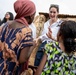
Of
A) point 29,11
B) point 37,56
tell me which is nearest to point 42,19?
point 37,56

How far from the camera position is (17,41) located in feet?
9.32

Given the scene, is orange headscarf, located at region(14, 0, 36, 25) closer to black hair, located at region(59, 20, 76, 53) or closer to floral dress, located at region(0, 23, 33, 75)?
floral dress, located at region(0, 23, 33, 75)

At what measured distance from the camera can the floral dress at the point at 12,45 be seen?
2832mm

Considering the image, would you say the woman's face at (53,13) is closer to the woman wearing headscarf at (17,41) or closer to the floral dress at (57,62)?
the woman wearing headscarf at (17,41)

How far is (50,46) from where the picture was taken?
2.72 m

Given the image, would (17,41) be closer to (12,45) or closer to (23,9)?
(12,45)

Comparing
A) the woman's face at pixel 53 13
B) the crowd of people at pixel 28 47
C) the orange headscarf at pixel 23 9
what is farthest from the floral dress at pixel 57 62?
the woman's face at pixel 53 13

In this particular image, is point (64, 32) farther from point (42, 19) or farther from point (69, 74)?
point (42, 19)

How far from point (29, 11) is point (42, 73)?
2.16 feet

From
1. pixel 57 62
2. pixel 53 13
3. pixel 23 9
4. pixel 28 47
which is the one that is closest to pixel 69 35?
pixel 57 62

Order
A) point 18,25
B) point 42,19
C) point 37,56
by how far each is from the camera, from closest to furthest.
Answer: point 18,25, point 37,56, point 42,19

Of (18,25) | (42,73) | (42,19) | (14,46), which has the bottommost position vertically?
(42,19)

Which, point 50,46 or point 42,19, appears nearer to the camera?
point 50,46

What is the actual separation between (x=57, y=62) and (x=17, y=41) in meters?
0.47
